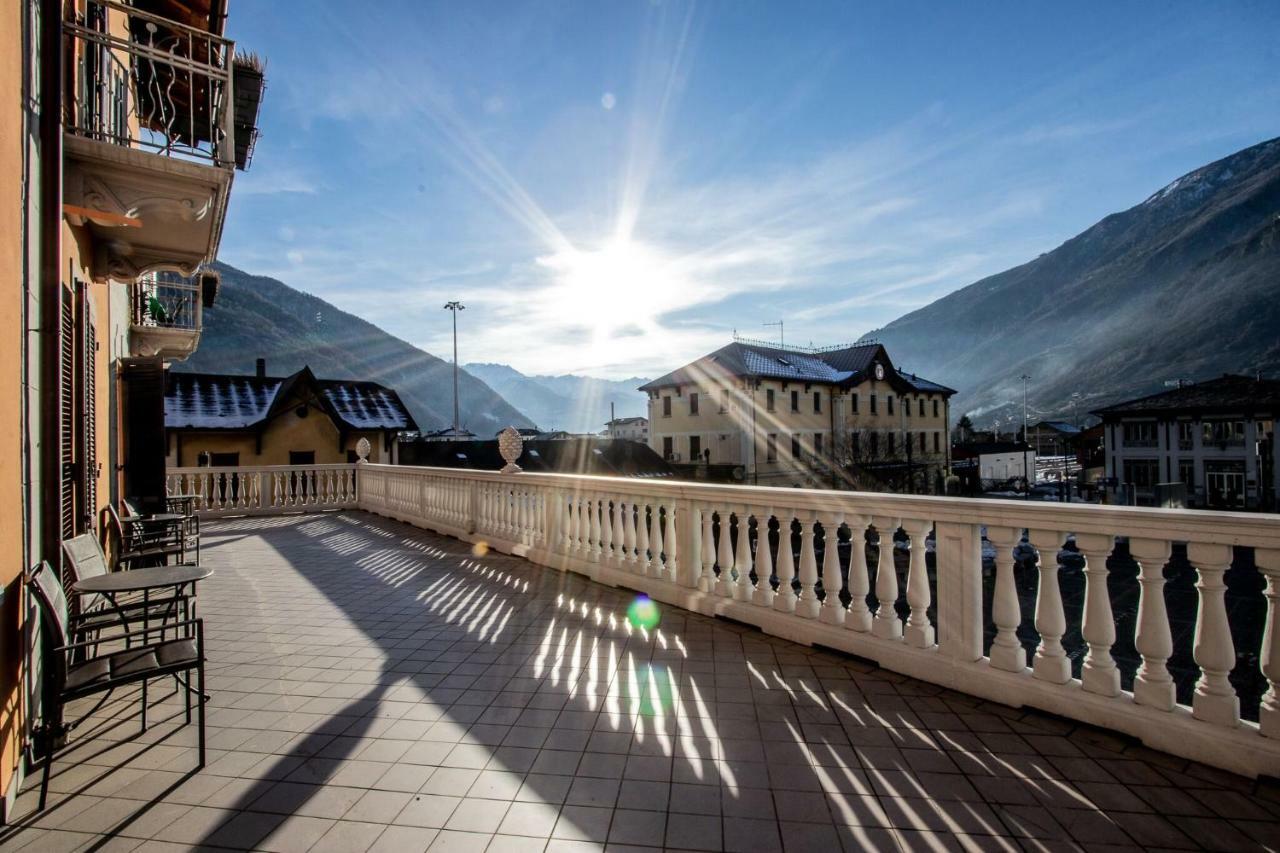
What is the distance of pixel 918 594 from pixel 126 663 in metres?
4.25

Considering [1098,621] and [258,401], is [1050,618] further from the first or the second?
[258,401]

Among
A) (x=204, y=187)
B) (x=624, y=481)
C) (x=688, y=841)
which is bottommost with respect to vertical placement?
(x=688, y=841)

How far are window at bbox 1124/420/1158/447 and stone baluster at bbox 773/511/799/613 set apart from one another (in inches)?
1871

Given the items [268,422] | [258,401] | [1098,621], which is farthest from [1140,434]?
[258,401]

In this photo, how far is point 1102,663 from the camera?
9.45 feet

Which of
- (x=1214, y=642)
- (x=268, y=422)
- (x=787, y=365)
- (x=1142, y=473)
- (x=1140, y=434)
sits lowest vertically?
A: (x=1142, y=473)

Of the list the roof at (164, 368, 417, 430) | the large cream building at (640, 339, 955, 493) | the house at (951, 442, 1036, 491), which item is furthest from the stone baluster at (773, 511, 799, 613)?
the house at (951, 442, 1036, 491)

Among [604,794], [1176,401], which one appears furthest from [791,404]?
[604,794]

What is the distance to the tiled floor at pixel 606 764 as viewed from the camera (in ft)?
7.29

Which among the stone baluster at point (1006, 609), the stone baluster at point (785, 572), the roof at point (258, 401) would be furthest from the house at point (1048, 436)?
the stone baluster at point (1006, 609)

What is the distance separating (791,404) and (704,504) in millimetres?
36288

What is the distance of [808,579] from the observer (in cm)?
405

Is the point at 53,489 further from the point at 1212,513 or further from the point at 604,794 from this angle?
the point at 1212,513

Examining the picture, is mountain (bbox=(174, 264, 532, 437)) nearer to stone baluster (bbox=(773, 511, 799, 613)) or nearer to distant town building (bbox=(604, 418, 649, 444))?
distant town building (bbox=(604, 418, 649, 444))
